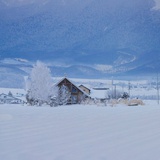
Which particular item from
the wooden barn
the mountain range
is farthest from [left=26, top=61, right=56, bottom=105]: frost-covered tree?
the wooden barn

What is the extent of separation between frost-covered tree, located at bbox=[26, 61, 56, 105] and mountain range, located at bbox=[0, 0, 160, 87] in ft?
0.65

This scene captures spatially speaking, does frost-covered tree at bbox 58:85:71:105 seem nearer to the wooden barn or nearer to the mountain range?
the wooden barn

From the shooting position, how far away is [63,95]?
641 centimetres

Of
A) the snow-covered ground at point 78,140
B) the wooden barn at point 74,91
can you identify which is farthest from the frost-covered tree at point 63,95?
the snow-covered ground at point 78,140

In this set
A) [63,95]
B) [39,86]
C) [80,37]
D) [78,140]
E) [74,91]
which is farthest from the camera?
[74,91]

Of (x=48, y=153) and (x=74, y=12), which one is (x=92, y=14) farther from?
(x=48, y=153)

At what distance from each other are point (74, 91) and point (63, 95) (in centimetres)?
60

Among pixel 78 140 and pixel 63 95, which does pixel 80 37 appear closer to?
pixel 63 95

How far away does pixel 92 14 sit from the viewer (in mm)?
6617

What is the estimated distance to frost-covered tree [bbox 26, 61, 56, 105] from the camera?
5703mm

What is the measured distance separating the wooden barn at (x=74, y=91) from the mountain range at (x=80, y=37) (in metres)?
0.23

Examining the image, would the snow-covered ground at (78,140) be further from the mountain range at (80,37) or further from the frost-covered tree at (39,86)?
the mountain range at (80,37)

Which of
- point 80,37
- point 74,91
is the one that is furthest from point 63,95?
point 80,37

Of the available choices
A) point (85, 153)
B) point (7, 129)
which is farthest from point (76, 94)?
point (85, 153)
